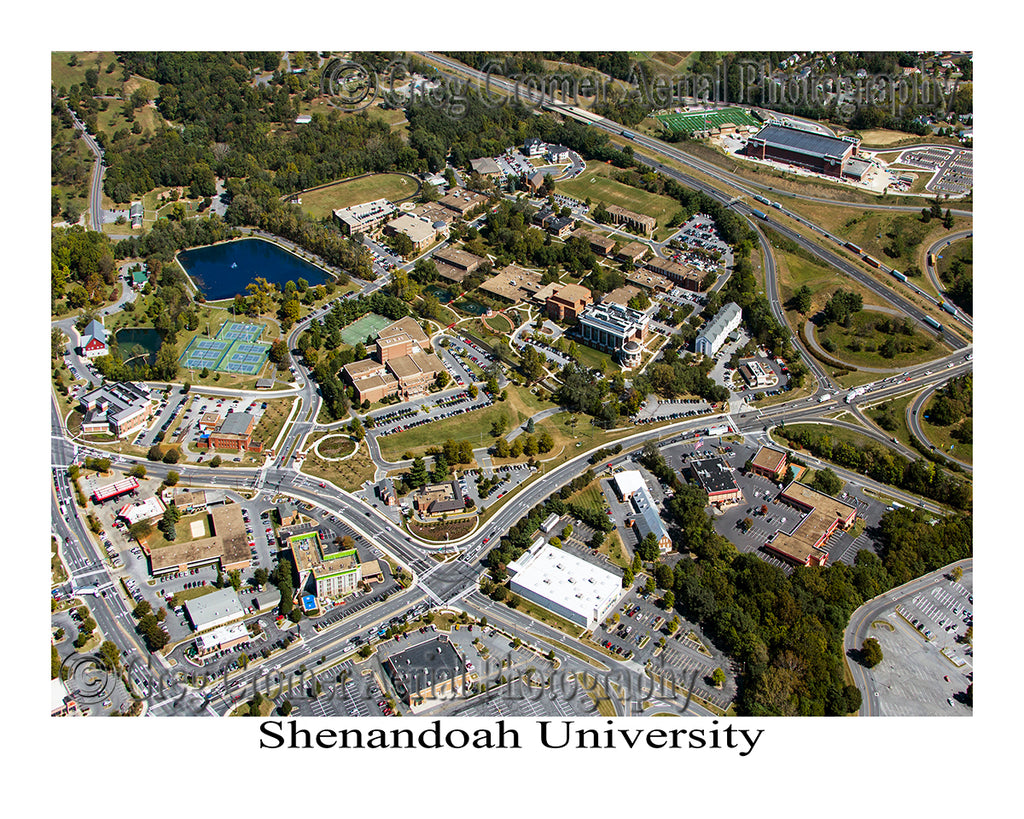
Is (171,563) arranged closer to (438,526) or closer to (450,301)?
(438,526)

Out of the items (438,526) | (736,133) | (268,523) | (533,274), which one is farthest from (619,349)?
(736,133)

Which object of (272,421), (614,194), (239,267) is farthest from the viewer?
(614,194)

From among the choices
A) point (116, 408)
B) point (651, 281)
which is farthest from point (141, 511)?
point (651, 281)

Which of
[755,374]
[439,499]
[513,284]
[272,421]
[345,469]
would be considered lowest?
[439,499]

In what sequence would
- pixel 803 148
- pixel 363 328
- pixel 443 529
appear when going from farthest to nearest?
pixel 803 148 < pixel 363 328 < pixel 443 529

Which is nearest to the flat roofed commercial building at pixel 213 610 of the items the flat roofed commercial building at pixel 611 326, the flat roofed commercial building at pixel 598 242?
the flat roofed commercial building at pixel 611 326

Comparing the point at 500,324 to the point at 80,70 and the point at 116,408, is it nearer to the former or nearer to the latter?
the point at 116,408

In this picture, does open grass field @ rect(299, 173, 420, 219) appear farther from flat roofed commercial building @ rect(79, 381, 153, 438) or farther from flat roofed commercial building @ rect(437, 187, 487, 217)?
flat roofed commercial building @ rect(79, 381, 153, 438)
